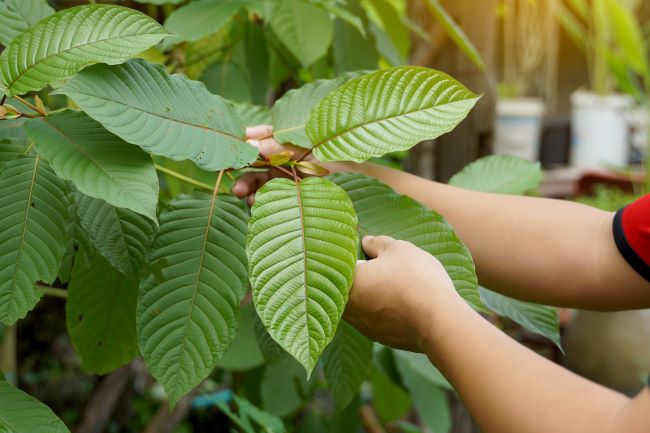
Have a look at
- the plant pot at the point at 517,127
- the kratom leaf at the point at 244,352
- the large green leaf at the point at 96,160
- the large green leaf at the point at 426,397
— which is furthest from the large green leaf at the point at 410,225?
the plant pot at the point at 517,127

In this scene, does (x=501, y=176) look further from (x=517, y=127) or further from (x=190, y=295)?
(x=517, y=127)

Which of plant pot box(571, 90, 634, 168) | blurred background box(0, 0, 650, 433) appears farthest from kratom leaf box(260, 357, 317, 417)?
plant pot box(571, 90, 634, 168)

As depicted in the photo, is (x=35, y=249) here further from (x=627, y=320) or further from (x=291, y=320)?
(x=627, y=320)

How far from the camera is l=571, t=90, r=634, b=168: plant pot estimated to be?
4020mm

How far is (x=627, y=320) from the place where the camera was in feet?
7.32

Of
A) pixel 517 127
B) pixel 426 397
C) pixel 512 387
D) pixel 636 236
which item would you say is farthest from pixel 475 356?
pixel 517 127

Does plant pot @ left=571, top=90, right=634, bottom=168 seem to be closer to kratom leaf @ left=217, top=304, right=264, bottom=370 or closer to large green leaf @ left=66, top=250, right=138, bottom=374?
kratom leaf @ left=217, top=304, right=264, bottom=370

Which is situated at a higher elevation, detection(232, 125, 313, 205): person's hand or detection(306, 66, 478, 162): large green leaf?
detection(306, 66, 478, 162): large green leaf

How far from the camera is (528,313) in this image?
3.32 feet

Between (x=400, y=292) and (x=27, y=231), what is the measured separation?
1.15 ft

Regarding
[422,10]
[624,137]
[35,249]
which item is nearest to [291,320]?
[35,249]

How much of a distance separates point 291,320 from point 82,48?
31cm

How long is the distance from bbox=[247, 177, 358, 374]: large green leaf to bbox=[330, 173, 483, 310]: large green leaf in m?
0.09

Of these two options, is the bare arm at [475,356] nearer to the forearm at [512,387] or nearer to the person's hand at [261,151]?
the forearm at [512,387]
